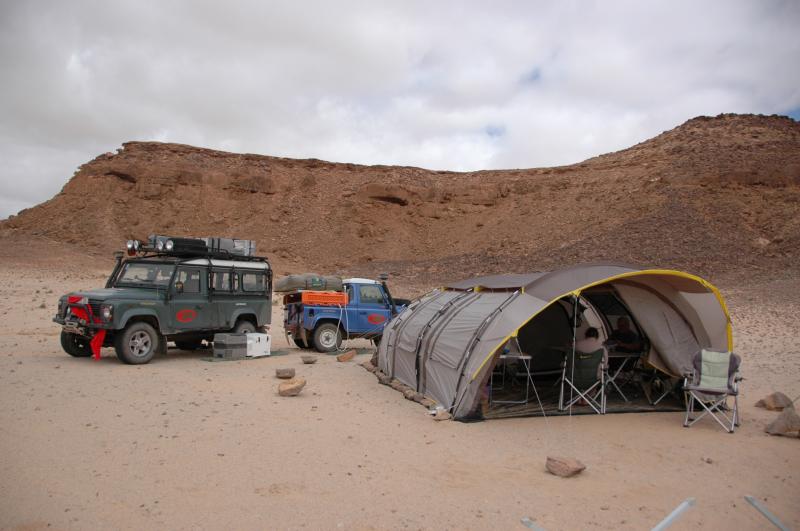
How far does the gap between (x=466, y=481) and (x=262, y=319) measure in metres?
9.43

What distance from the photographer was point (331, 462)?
6570 mm

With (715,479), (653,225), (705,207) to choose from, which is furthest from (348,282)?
(705,207)

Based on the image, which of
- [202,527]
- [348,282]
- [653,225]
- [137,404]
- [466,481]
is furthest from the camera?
[653,225]

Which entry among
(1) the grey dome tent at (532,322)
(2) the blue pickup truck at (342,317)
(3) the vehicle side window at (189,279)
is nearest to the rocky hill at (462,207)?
(2) the blue pickup truck at (342,317)

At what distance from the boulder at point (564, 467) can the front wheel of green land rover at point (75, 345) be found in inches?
388

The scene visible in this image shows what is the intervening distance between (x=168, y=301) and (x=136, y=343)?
1031 millimetres

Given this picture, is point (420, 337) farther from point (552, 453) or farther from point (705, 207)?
point (705, 207)

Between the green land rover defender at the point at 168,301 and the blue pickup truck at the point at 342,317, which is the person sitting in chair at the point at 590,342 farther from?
the green land rover defender at the point at 168,301

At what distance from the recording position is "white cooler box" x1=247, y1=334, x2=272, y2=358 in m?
13.7

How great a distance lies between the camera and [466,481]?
612cm

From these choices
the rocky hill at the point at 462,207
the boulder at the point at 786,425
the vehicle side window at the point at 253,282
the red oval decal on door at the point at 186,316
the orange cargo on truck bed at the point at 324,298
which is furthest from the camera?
the rocky hill at the point at 462,207

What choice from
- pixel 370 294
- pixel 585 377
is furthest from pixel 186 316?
pixel 585 377

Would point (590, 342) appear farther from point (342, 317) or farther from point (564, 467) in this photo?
point (342, 317)

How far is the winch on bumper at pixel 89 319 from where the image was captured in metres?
11.5
